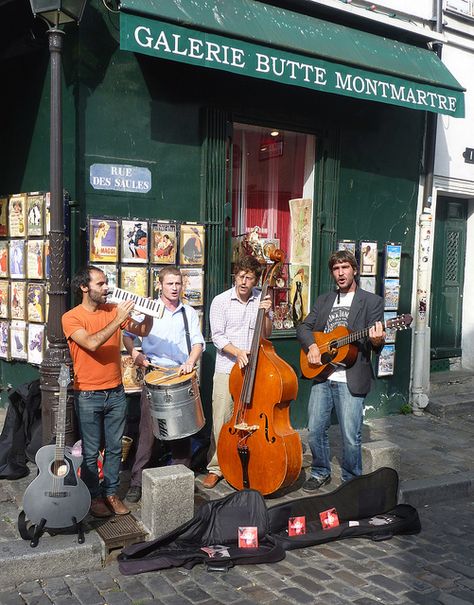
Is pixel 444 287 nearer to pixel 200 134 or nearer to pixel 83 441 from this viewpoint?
pixel 200 134

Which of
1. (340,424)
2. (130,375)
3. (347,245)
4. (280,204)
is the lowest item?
(340,424)

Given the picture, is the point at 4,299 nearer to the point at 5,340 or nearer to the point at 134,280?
the point at 5,340

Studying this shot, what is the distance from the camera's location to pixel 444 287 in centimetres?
923

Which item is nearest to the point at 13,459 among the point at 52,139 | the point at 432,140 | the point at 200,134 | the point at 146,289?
the point at 146,289

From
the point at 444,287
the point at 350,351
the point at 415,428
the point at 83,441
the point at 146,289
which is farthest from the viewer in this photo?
the point at 444,287

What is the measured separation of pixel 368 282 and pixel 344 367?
2.96m

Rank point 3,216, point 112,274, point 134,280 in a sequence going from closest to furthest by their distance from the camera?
point 112,274
point 134,280
point 3,216

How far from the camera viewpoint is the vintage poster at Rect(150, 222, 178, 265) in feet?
20.8

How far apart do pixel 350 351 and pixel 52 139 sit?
2.80 m

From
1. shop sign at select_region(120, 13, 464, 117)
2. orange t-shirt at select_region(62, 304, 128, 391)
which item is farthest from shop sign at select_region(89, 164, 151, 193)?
orange t-shirt at select_region(62, 304, 128, 391)

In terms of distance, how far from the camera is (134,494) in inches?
196

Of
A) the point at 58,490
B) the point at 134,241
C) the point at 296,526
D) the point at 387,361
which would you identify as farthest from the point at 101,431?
the point at 387,361

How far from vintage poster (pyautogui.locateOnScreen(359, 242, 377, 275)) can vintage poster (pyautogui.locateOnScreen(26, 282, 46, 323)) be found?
12.4 feet

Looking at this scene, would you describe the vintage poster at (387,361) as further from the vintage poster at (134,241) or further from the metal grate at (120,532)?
the metal grate at (120,532)
